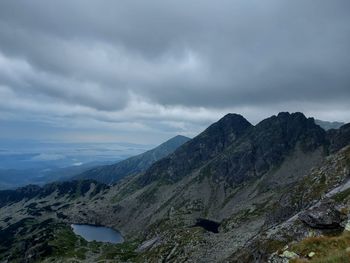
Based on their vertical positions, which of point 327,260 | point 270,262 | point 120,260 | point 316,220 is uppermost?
point 327,260

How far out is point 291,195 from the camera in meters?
185

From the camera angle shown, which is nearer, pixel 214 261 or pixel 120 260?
pixel 214 261

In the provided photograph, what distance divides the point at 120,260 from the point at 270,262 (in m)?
166

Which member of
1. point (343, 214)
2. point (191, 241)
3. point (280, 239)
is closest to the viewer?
point (343, 214)

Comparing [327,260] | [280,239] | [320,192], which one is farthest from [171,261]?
[327,260]

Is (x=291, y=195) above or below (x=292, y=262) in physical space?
below

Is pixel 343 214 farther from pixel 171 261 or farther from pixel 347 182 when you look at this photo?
pixel 171 261

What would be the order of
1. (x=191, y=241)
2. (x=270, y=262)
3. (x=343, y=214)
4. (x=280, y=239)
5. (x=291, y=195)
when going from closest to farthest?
(x=270, y=262) → (x=343, y=214) → (x=280, y=239) → (x=191, y=241) → (x=291, y=195)

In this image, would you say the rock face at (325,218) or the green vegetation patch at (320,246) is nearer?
the green vegetation patch at (320,246)

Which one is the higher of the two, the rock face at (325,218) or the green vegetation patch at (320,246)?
the green vegetation patch at (320,246)

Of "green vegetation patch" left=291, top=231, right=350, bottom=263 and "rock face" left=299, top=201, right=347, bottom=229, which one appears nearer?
"green vegetation patch" left=291, top=231, right=350, bottom=263

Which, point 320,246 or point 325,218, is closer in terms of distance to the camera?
point 320,246

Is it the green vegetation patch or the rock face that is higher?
the green vegetation patch

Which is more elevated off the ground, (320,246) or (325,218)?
(320,246)
